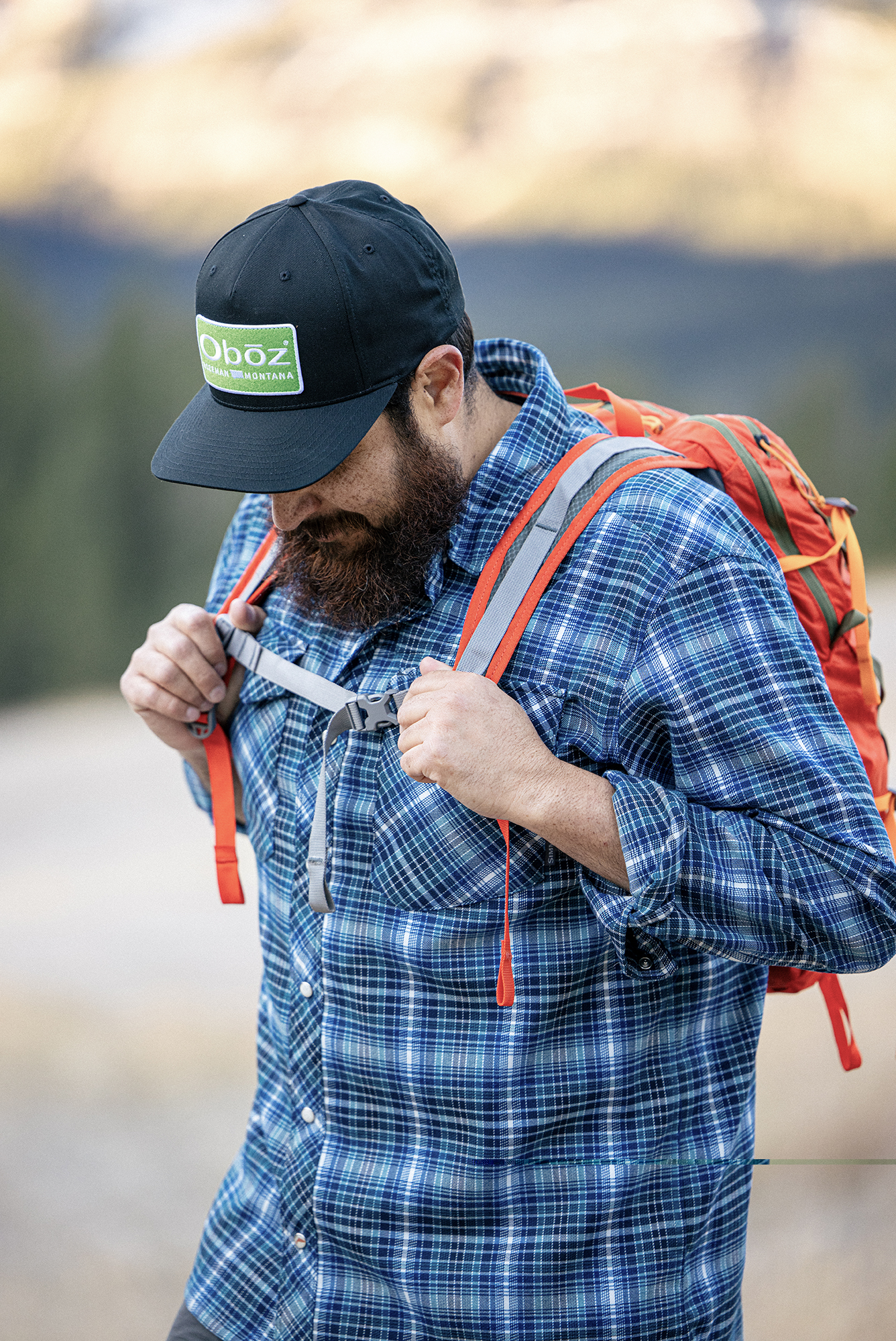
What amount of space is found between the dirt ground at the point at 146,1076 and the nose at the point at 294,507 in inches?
32.7

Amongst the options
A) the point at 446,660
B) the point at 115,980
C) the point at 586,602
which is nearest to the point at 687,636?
the point at 586,602

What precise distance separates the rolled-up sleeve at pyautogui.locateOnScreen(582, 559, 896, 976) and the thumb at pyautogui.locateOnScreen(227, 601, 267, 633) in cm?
48

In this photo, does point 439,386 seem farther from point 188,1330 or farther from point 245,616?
point 188,1330

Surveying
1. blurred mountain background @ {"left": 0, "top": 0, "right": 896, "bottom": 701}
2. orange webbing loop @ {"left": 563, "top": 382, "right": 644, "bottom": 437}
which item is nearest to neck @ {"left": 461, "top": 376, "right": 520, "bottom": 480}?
orange webbing loop @ {"left": 563, "top": 382, "right": 644, "bottom": 437}

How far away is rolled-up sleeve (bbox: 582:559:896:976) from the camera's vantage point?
1.06 metres

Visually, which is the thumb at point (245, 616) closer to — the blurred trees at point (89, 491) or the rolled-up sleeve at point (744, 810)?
the rolled-up sleeve at point (744, 810)

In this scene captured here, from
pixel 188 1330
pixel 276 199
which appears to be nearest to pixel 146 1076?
pixel 188 1330

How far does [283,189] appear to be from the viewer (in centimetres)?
489

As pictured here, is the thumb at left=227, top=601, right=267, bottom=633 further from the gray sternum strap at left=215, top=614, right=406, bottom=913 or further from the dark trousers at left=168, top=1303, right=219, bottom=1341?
the dark trousers at left=168, top=1303, right=219, bottom=1341

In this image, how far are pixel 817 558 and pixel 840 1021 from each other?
49cm

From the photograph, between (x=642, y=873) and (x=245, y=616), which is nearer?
(x=642, y=873)

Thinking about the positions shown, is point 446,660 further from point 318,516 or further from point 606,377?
point 606,377

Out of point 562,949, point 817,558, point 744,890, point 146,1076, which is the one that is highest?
point 817,558

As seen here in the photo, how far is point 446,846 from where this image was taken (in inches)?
45.9
